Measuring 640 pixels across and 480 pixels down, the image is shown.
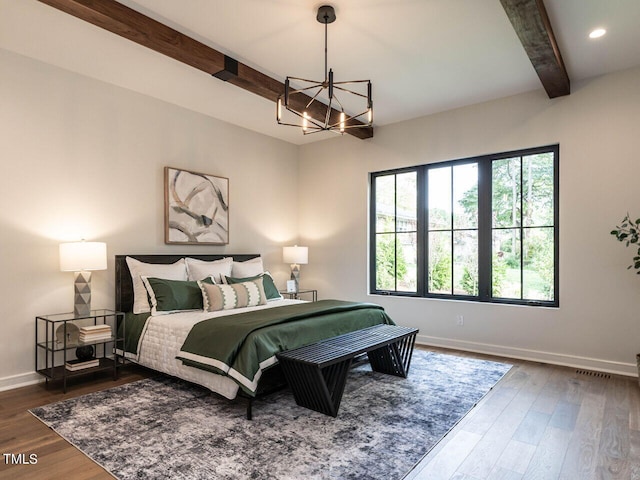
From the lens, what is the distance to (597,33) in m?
3.15

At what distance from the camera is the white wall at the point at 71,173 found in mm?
3395

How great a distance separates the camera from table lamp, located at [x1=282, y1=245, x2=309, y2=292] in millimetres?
5684

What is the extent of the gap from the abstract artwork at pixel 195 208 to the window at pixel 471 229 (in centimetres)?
204

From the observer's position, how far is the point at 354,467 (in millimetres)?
2145

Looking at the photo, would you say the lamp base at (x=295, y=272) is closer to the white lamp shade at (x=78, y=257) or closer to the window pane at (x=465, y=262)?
the window pane at (x=465, y=262)

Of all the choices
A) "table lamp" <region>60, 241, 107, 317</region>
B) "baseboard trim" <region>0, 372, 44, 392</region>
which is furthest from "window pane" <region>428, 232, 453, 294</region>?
"baseboard trim" <region>0, 372, 44, 392</region>

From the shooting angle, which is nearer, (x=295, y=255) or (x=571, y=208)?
(x=571, y=208)

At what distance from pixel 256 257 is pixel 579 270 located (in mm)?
3721

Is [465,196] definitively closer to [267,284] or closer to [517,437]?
[267,284]

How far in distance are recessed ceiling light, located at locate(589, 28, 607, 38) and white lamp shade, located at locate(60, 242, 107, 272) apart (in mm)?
4433

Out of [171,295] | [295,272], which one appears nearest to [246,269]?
[295,272]

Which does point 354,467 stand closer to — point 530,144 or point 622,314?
point 622,314

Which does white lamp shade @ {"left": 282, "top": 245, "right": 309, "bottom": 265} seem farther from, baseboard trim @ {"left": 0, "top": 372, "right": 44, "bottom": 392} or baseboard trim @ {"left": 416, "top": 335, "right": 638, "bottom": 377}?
baseboard trim @ {"left": 0, "top": 372, "right": 44, "bottom": 392}

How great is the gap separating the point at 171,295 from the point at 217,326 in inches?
39.5
